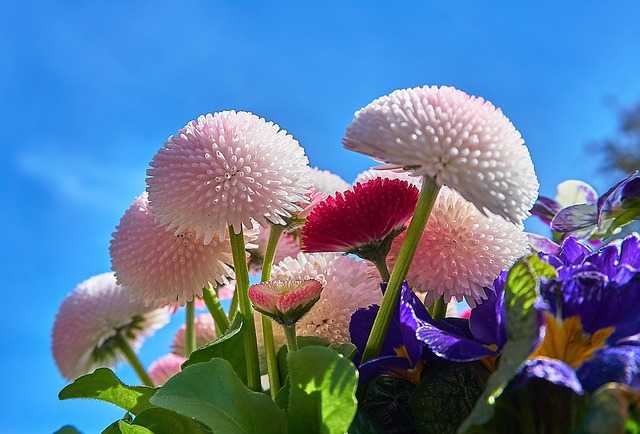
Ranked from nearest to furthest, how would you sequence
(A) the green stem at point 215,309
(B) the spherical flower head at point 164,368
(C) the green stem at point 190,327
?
(A) the green stem at point 215,309 → (C) the green stem at point 190,327 → (B) the spherical flower head at point 164,368

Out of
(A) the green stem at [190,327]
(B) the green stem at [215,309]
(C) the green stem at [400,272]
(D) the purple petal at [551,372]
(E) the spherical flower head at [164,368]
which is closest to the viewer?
(D) the purple petal at [551,372]

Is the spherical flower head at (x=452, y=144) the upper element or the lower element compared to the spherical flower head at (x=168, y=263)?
lower

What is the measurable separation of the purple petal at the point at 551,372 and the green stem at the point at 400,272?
0.33 ft

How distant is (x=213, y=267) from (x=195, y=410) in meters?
0.17

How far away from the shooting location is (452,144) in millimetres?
354

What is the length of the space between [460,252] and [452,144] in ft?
0.32

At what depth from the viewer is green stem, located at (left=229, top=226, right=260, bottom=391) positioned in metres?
0.43

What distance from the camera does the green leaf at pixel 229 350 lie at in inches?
16.1

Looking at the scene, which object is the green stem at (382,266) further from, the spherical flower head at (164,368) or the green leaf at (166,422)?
the spherical flower head at (164,368)

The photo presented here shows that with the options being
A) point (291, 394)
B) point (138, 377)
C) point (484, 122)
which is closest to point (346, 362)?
point (291, 394)

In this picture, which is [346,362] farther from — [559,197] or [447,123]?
[559,197]

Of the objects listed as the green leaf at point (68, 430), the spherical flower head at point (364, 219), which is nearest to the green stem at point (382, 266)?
the spherical flower head at point (364, 219)

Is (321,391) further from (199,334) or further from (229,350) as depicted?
(199,334)

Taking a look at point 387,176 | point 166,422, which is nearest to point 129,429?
point 166,422
